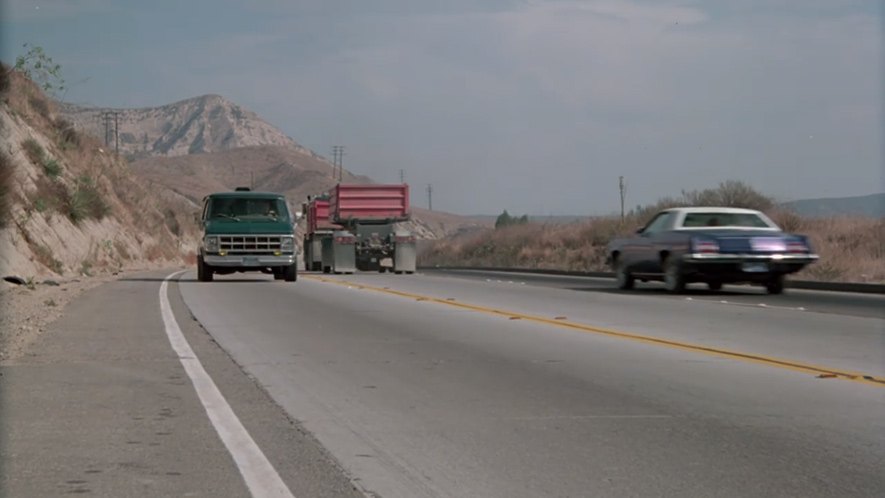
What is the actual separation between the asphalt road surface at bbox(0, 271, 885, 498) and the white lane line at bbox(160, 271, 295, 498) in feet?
0.09

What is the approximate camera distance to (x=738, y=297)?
26703 millimetres

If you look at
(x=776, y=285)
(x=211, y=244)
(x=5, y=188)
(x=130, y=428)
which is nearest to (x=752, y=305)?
(x=776, y=285)

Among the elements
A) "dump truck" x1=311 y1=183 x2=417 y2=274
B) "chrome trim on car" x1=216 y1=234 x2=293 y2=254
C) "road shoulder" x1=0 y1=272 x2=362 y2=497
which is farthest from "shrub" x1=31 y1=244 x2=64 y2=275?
"road shoulder" x1=0 y1=272 x2=362 y2=497

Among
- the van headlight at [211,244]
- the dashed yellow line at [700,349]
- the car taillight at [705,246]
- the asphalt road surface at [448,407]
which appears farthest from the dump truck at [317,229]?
the asphalt road surface at [448,407]

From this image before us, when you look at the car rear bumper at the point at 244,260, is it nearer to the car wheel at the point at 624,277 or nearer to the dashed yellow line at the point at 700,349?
the car wheel at the point at 624,277

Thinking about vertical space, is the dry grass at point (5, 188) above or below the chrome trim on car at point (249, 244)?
above

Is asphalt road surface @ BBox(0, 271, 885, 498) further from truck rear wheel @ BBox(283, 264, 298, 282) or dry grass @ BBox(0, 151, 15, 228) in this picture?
truck rear wheel @ BBox(283, 264, 298, 282)

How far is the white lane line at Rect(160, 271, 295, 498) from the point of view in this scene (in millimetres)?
7496

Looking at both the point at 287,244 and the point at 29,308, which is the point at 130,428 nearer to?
the point at 29,308

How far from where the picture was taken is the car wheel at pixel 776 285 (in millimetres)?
26920

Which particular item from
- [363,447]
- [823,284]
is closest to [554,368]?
[363,447]

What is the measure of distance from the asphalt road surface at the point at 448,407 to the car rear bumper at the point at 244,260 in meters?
13.2

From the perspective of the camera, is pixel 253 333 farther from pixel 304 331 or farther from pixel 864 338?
pixel 864 338

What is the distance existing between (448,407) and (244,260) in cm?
2368
